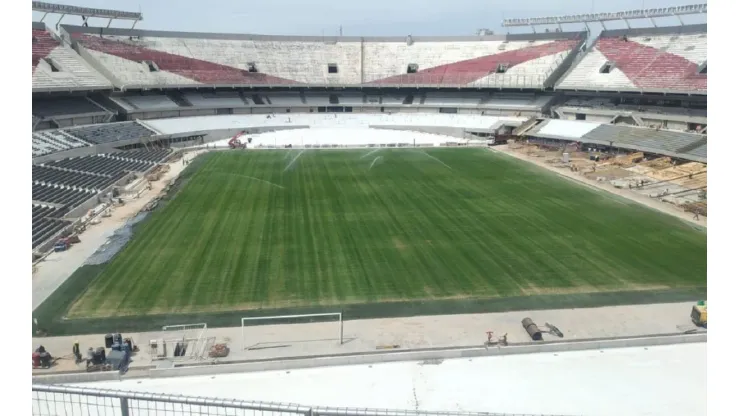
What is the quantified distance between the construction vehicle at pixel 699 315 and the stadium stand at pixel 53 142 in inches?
1581

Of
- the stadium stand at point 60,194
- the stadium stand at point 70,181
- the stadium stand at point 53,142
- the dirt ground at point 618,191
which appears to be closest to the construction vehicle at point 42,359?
the stadium stand at point 70,181

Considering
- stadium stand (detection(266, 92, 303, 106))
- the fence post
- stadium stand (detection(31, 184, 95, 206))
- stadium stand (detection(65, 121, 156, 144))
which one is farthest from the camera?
stadium stand (detection(266, 92, 303, 106))

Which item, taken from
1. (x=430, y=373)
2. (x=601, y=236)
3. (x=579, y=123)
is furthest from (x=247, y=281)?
(x=579, y=123)

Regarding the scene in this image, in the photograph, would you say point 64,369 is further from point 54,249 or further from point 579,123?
point 579,123

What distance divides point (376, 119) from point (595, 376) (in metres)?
58.2

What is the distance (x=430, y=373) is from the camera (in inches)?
401

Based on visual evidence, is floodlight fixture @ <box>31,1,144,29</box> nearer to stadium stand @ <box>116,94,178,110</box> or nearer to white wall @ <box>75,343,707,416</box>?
stadium stand @ <box>116,94,178,110</box>

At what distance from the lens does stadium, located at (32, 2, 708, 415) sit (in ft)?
34.3

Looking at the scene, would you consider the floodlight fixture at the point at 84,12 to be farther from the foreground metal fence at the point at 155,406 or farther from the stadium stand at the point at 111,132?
the foreground metal fence at the point at 155,406

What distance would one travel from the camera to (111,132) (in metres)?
50.8

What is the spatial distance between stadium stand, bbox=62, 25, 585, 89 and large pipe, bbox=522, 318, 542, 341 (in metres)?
52.2

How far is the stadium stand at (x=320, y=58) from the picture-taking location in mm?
62938

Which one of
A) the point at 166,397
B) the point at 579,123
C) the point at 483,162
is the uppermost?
the point at 579,123

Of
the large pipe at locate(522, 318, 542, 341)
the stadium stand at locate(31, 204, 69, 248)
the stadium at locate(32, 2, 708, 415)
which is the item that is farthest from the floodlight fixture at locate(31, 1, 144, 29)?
the large pipe at locate(522, 318, 542, 341)
